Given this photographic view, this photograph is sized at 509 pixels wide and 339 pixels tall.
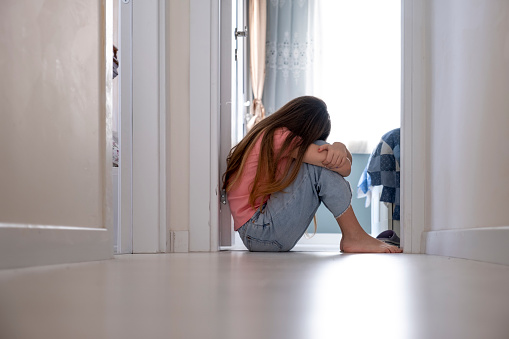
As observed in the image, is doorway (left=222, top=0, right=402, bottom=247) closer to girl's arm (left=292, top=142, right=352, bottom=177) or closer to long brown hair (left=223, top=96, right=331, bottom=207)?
long brown hair (left=223, top=96, right=331, bottom=207)

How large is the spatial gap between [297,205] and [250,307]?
5.01ft

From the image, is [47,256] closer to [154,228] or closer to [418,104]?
[154,228]

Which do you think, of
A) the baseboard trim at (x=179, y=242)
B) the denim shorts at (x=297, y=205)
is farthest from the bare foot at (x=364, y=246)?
the baseboard trim at (x=179, y=242)

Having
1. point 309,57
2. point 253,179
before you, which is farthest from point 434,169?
point 309,57

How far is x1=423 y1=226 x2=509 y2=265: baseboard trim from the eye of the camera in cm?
127

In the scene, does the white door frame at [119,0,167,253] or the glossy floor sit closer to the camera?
the glossy floor

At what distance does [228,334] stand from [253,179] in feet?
5.64

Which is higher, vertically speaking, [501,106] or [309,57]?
[309,57]

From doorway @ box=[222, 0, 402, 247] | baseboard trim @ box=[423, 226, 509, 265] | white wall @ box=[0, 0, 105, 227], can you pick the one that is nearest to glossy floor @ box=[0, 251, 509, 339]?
white wall @ box=[0, 0, 105, 227]

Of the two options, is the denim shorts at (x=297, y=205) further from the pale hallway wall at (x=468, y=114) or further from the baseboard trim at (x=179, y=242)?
the pale hallway wall at (x=468, y=114)

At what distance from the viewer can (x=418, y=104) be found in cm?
214

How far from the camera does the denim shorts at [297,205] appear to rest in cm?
205

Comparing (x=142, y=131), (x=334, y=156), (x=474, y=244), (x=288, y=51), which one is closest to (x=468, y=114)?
(x=474, y=244)

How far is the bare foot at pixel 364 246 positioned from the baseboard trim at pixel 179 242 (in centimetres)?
61
